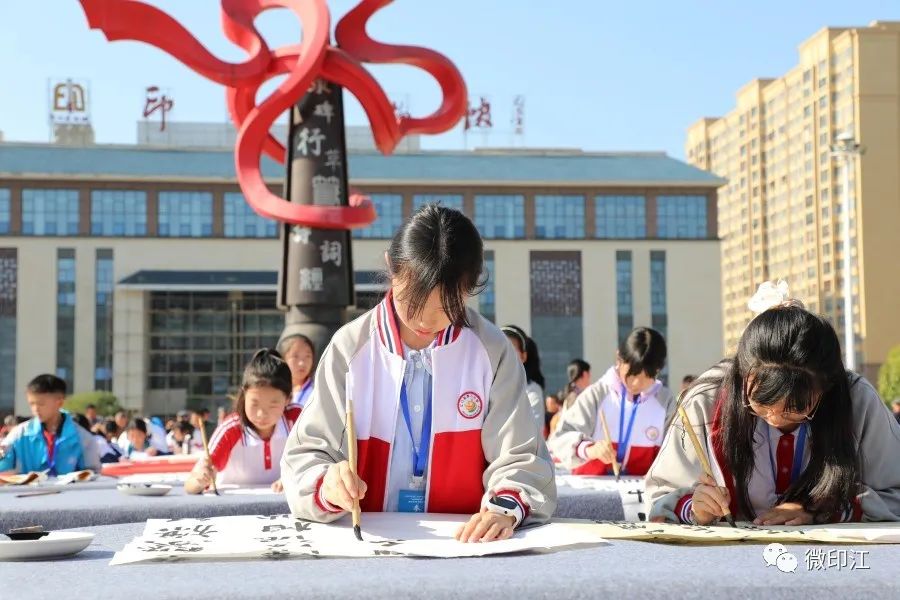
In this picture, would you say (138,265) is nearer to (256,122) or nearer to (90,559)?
(256,122)

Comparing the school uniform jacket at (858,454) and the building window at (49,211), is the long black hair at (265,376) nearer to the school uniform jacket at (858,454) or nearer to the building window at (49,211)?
the school uniform jacket at (858,454)

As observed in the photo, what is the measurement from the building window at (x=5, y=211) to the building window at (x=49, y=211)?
39 centimetres

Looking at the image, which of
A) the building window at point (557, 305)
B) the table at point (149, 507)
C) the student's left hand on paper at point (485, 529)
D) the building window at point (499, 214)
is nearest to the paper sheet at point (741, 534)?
the student's left hand on paper at point (485, 529)

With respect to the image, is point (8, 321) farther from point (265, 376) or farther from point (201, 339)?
point (265, 376)

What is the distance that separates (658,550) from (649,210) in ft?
105

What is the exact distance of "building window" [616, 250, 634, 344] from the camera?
3303 cm

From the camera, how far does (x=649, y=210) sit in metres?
32.8

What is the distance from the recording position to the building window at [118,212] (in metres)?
30.8

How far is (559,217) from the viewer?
32.5m

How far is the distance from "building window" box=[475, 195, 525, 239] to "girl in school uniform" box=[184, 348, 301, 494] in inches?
1110

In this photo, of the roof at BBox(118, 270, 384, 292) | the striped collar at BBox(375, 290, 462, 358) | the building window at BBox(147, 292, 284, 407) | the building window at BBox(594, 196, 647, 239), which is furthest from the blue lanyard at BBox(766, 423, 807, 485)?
the building window at BBox(594, 196, 647, 239)

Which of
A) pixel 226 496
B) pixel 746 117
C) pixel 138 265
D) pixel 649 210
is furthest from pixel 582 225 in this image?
pixel 226 496

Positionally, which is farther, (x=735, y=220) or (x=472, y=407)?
(x=735, y=220)

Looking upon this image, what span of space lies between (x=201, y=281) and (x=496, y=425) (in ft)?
97.0
